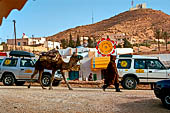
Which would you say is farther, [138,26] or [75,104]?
[138,26]

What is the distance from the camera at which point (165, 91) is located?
27.9 feet

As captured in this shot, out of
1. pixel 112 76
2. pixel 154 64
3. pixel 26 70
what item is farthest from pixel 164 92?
pixel 26 70

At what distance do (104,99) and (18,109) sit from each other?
314 cm

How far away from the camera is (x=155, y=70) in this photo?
1581 cm

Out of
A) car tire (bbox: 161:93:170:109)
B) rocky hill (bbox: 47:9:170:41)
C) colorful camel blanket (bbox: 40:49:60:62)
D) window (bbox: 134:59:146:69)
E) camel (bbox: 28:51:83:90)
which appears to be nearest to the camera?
car tire (bbox: 161:93:170:109)

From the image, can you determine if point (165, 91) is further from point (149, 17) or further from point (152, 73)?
point (149, 17)

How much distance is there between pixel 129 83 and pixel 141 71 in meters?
1.03

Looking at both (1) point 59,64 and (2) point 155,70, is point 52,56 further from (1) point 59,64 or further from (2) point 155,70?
A: (2) point 155,70

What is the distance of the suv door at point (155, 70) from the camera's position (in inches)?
620

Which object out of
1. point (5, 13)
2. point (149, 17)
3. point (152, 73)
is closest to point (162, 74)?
point (152, 73)

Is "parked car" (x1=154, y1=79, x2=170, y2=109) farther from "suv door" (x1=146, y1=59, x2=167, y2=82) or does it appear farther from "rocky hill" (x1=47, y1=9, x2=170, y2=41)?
"rocky hill" (x1=47, y1=9, x2=170, y2=41)

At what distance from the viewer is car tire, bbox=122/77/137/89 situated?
15766 mm

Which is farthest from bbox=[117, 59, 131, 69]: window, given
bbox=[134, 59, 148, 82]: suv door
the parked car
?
the parked car

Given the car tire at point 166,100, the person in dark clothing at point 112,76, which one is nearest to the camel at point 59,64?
the person in dark clothing at point 112,76
